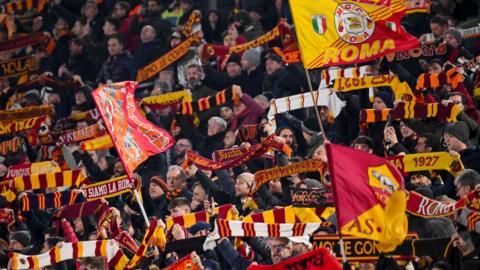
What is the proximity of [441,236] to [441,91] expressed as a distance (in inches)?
160

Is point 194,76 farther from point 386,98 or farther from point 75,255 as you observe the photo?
point 75,255

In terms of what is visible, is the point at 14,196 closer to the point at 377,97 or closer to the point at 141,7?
the point at 377,97

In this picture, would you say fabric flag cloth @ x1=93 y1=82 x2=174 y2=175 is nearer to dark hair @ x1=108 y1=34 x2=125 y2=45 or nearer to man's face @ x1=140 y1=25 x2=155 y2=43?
man's face @ x1=140 y1=25 x2=155 y2=43

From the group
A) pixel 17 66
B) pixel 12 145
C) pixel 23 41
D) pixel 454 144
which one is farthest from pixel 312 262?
pixel 23 41

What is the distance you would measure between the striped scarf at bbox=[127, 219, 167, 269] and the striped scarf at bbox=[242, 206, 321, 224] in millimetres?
816

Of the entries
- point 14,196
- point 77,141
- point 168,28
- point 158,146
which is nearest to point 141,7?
point 168,28

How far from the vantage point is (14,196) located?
784 inches

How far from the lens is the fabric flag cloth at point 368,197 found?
→ 13.2 m

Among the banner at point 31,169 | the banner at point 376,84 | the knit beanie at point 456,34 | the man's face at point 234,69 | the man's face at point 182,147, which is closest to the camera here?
the banner at point 376,84

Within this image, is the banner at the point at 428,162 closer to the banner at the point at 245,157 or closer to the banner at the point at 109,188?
the banner at the point at 245,157

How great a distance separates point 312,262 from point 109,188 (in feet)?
17.9

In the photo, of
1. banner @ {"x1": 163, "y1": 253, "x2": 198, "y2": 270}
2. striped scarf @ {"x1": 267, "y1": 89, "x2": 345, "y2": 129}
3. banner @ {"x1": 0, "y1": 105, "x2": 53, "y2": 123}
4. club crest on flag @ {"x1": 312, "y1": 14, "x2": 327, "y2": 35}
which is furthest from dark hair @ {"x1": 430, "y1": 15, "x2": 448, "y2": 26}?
banner @ {"x1": 163, "y1": 253, "x2": 198, "y2": 270}

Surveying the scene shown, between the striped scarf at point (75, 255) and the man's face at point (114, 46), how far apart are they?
7.16m

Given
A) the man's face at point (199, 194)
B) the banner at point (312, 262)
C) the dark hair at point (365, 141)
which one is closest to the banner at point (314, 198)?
the dark hair at point (365, 141)
